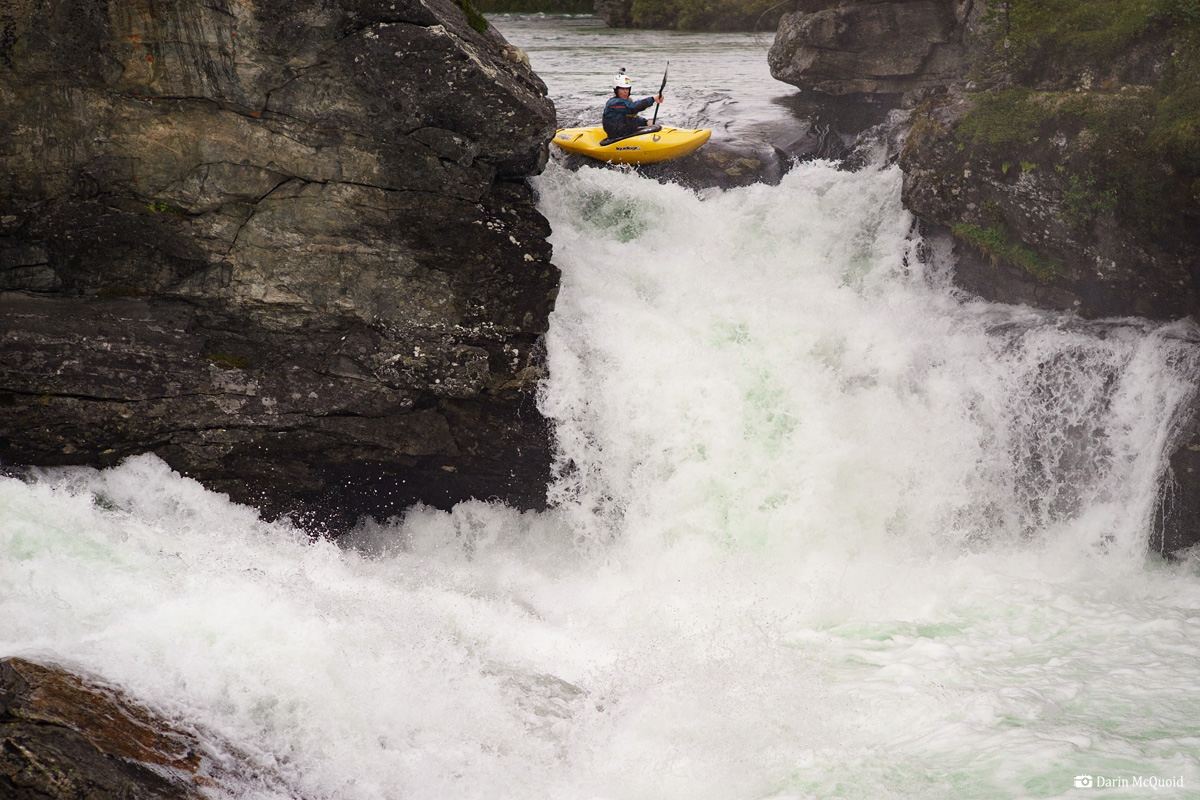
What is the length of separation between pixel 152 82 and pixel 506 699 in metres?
5.74

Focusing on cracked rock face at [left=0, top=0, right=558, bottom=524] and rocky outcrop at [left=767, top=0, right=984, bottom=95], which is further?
rocky outcrop at [left=767, top=0, right=984, bottom=95]

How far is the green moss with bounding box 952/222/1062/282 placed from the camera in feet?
28.9

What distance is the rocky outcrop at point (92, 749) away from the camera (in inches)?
154

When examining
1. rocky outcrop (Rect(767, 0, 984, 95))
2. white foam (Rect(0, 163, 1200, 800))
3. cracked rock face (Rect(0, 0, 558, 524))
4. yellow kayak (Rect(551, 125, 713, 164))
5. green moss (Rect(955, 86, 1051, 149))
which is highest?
rocky outcrop (Rect(767, 0, 984, 95))

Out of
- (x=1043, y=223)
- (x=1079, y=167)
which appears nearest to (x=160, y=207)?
(x=1043, y=223)

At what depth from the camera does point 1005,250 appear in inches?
357

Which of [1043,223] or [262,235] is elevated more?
[1043,223]

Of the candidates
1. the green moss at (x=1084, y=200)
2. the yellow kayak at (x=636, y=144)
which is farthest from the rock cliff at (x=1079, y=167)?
the yellow kayak at (x=636, y=144)

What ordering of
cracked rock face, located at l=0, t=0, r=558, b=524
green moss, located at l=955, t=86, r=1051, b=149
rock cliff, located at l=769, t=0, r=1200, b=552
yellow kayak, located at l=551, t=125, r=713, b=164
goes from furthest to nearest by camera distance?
yellow kayak, located at l=551, t=125, r=713, b=164 < green moss, located at l=955, t=86, r=1051, b=149 < rock cliff, located at l=769, t=0, r=1200, b=552 < cracked rock face, located at l=0, t=0, r=558, b=524

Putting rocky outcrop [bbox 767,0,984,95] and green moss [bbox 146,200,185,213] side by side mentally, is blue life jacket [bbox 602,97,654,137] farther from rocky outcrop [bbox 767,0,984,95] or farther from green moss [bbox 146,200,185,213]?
green moss [bbox 146,200,185,213]

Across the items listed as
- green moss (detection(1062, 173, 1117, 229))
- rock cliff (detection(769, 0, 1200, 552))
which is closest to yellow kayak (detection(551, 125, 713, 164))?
rock cliff (detection(769, 0, 1200, 552))

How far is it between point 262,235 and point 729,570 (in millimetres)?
5199

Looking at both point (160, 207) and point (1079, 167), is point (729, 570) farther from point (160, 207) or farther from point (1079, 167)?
→ point (160, 207)

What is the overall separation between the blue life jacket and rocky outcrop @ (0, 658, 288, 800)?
30.0 feet
